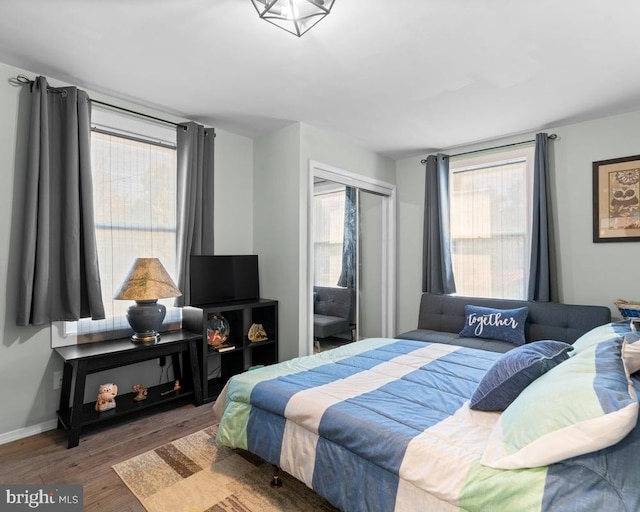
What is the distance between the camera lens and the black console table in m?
2.45

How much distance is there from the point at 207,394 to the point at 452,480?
243cm

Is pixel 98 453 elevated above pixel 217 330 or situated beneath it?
situated beneath

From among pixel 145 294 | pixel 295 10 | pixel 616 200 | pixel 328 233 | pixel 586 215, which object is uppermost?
pixel 295 10

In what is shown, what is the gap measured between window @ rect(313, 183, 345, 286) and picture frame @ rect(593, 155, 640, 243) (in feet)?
7.97

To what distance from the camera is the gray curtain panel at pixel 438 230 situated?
13.5 feet

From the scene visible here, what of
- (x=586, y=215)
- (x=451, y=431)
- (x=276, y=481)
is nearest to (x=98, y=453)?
(x=276, y=481)

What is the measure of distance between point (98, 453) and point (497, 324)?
324 centimetres

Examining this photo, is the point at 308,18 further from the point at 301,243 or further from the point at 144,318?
the point at 144,318

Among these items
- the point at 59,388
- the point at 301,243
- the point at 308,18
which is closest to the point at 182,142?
the point at 301,243

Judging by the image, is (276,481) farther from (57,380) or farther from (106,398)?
(57,380)

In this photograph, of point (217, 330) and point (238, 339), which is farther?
point (238, 339)

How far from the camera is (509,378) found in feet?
5.26

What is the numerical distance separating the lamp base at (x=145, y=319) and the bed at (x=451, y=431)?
3.24 ft

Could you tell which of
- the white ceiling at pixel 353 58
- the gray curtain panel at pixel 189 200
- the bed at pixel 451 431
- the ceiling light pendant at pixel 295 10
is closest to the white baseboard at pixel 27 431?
the gray curtain panel at pixel 189 200
